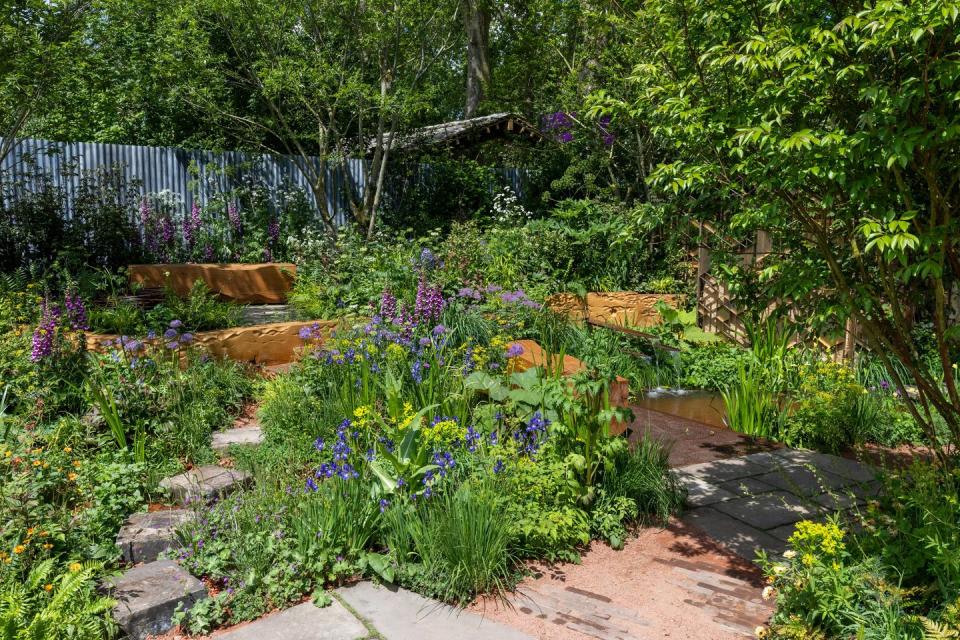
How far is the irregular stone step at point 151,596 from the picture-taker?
287 centimetres

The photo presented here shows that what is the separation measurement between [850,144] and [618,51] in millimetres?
9052

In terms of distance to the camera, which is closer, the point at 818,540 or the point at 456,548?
the point at 818,540

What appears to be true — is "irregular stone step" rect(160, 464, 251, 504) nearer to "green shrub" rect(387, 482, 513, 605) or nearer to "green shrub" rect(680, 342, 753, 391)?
"green shrub" rect(387, 482, 513, 605)

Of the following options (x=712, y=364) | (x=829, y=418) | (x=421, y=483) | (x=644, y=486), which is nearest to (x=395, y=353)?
(x=421, y=483)

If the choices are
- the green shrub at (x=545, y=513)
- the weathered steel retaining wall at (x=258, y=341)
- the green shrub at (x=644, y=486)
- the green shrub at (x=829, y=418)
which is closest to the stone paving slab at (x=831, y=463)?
the green shrub at (x=829, y=418)

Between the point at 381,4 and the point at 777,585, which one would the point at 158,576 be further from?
the point at 381,4

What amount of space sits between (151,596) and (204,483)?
1.07 metres

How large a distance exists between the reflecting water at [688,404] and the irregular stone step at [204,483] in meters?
3.70

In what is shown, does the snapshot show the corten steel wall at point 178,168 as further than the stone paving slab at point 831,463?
Yes

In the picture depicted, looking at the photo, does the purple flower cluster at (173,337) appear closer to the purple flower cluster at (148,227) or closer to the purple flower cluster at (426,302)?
the purple flower cluster at (426,302)

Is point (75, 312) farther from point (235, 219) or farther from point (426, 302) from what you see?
point (235, 219)

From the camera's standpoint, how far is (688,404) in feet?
21.4

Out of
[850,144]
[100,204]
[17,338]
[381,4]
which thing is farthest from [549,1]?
[850,144]

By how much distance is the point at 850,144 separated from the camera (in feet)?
8.71
